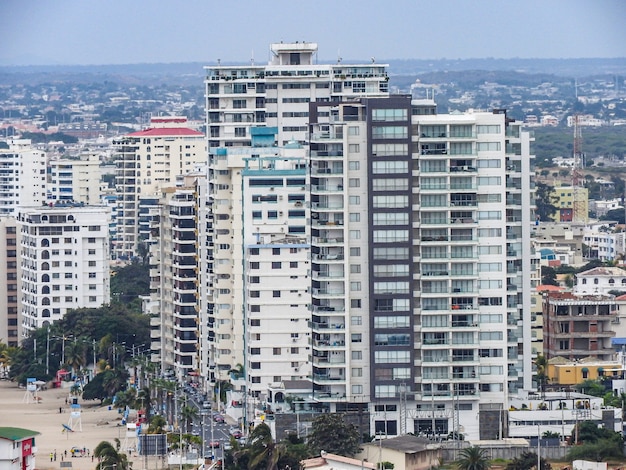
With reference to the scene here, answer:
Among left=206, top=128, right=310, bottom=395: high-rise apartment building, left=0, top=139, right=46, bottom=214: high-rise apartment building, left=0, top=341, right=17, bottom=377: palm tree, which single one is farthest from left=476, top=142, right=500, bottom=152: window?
left=0, top=139, right=46, bottom=214: high-rise apartment building

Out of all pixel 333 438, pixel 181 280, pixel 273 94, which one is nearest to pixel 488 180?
pixel 333 438

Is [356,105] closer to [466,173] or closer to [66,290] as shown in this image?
[466,173]

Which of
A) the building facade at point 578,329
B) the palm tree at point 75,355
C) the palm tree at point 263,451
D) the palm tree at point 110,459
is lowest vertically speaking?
the palm tree at point 110,459

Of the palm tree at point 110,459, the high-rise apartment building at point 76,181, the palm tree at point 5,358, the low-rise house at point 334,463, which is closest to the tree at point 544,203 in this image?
the high-rise apartment building at point 76,181

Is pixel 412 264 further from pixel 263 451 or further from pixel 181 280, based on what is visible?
pixel 181 280

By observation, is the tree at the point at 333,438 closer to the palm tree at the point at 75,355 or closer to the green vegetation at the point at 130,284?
the palm tree at the point at 75,355

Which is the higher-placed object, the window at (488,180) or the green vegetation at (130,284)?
the window at (488,180)
